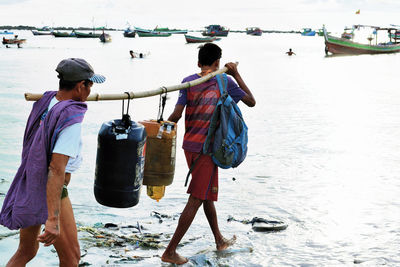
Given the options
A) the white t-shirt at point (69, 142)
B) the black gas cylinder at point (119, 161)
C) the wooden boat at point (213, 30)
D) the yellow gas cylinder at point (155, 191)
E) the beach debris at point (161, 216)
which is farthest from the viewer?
the wooden boat at point (213, 30)

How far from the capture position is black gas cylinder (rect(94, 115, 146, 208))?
3.18 meters

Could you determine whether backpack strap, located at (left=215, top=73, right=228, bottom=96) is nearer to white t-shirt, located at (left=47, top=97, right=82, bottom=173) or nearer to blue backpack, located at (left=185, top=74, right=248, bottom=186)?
blue backpack, located at (left=185, top=74, right=248, bottom=186)

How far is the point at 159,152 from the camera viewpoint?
381cm

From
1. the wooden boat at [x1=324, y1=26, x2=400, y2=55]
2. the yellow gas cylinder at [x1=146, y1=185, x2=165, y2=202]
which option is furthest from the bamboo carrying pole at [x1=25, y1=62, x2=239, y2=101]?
the wooden boat at [x1=324, y1=26, x2=400, y2=55]

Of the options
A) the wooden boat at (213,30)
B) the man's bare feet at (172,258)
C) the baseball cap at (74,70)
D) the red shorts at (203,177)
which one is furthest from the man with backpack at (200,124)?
the wooden boat at (213,30)

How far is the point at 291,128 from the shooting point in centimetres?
1259

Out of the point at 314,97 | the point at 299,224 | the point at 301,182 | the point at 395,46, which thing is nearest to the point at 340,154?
the point at 301,182

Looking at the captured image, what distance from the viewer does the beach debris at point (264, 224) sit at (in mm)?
5277

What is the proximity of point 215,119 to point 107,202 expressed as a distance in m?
1.08

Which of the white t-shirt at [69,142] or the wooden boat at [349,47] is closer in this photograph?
the white t-shirt at [69,142]

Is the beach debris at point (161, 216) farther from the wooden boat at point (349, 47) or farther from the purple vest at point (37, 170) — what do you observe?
the wooden boat at point (349, 47)

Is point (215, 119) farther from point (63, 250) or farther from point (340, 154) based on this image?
point (340, 154)

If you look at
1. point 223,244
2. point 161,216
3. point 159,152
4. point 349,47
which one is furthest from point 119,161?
point 349,47

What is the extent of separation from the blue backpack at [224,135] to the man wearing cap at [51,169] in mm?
1278
